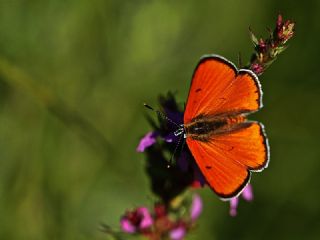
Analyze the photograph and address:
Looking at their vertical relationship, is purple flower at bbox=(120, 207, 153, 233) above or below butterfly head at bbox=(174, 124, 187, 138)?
below

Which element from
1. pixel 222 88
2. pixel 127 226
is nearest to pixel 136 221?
pixel 127 226

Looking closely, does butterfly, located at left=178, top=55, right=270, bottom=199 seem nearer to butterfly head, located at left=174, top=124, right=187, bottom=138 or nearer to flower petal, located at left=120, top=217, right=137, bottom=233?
butterfly head, located at left=174, top=124, right=187, bottom=138

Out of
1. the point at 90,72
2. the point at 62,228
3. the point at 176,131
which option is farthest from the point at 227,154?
the point at 90,72

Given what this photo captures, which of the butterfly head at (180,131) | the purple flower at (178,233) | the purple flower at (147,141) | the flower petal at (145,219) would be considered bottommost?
the purple flower at (178,233)

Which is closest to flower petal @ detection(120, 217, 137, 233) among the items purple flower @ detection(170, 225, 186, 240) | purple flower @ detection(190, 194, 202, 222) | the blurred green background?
purple flower @ detection(170, 225, 186, 240)

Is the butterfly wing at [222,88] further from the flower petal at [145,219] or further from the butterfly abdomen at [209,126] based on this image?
the flower petal at [145,219]

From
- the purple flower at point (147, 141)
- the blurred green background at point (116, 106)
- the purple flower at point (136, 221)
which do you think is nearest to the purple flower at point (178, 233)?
the purple flower at point (136, 221)

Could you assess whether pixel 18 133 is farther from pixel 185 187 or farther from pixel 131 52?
pixel 185 187

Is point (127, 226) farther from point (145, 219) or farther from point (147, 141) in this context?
point (147, 141)
